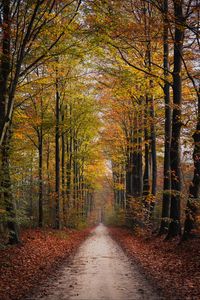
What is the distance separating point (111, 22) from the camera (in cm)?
1138

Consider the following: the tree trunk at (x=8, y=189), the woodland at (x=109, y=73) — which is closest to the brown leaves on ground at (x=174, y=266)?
the woodland at (x=109, y=73)

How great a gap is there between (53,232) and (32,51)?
469 inches

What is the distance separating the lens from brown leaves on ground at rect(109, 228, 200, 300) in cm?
671

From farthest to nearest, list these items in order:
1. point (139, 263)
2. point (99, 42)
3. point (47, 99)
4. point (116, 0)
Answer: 1. point (47, 99)
2. point (99, 42)
3. point (116, 0)
4. point (139, 263)

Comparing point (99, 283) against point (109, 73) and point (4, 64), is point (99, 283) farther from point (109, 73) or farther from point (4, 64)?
point (109, 73)

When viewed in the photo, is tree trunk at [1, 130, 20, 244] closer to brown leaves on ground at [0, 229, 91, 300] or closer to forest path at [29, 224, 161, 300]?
brown leaves on ground at [0, 229, 91, 300]

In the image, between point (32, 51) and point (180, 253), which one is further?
point (32, 51)

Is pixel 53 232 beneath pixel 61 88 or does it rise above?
beneath

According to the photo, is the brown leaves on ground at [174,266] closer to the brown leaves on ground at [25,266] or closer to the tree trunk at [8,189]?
the brown leaves on ground at [25,266]

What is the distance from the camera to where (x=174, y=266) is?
9.23 meters

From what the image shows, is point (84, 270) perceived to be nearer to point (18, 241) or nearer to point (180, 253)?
point (180, 253)

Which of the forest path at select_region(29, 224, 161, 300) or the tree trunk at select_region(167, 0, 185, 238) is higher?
the tree trunk at select_region(167, 0, 185, 238)

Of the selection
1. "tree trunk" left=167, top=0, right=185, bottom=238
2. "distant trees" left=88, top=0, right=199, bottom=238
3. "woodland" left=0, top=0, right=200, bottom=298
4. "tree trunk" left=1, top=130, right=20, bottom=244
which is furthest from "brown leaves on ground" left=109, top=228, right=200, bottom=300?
"tree trunk" left=1, top=130, right=20, bottom=244

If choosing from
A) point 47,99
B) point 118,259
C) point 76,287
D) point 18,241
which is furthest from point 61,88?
point 76,287
